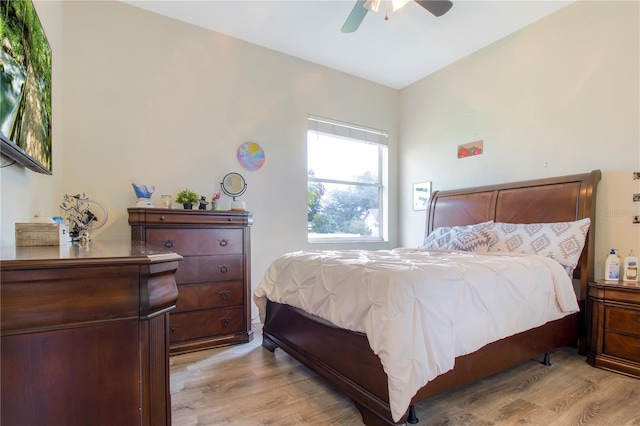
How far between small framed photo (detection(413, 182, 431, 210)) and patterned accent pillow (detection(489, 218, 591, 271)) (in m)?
1.33

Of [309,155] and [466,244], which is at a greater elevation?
[309,155]

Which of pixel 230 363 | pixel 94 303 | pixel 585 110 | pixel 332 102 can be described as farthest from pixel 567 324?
pixel 332 102

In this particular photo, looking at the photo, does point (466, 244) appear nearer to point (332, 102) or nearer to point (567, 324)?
point (567, 324)

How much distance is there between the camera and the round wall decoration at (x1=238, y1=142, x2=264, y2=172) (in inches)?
132

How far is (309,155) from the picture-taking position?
153 inches

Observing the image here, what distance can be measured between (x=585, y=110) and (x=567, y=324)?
1801 mm

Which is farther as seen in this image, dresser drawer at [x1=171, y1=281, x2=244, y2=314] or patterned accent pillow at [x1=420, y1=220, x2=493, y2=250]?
patterned accent pillow at [x1=420, y1=220, x2=493, y2=250]

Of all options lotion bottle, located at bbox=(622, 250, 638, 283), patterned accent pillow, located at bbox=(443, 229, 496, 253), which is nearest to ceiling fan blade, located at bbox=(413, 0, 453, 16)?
patterned accent pillow, located at bbox=(443, 229, 496, 253)

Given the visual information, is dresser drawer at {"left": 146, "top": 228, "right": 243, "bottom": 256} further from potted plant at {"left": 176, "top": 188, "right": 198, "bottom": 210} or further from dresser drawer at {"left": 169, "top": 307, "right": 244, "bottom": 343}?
dresser drawer at {"left": 169, "top": 307, "right": 244, "bottom": 343}

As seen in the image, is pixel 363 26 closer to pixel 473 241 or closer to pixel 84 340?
pixel 473 241

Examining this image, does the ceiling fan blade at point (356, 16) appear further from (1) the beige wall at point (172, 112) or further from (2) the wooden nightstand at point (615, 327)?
(2) the wooden nightstand at point (615, 327)

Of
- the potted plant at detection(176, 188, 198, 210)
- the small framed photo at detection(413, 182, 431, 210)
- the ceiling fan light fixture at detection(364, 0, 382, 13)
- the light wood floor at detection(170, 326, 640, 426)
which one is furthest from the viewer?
the small framed photo at detection(413, 182, 431, 210)

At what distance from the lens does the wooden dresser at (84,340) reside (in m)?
0.68

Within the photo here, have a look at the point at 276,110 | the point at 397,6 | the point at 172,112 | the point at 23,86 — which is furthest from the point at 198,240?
the point at 397,6
